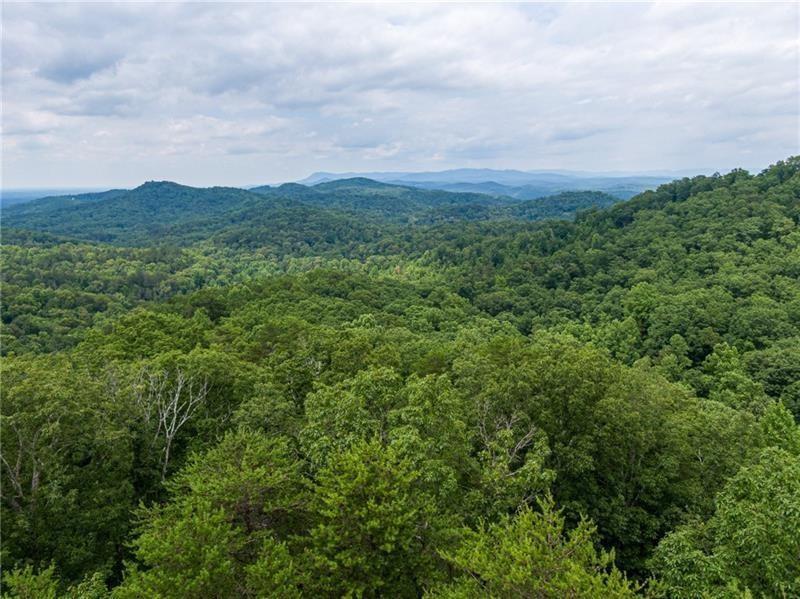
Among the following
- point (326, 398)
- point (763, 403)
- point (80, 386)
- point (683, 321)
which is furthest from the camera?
point (683, 321)

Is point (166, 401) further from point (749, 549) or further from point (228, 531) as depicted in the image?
point (749, 549)

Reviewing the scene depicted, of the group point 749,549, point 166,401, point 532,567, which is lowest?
point 749,549

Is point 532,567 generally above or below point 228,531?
above

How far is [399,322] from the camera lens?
62.9 meters

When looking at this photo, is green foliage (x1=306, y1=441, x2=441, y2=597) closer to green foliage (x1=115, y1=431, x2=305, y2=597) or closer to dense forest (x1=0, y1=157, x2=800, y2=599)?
dense forest (x1=0, y1=157, x2=800, y2=599)

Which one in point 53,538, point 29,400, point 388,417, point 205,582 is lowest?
point 53,538

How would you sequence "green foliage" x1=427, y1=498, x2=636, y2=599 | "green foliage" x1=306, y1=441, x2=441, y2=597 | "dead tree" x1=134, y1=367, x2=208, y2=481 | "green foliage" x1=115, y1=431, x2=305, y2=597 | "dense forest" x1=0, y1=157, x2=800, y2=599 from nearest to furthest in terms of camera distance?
"green foliage" x1=427, y1=498, x2=636, y2=599
"green foliage" x1=115, y1=431, x2=305, y2=597
"dense forest" x1=0, y1=157, x2=800, y2=599
"green foliage" x1=306, y1=441, x2=441, y2=597
"dead tree" x1=134, y1=367, x2=208, y2=481

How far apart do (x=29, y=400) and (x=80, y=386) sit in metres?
2.69

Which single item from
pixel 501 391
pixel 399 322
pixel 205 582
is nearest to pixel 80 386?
pixel 205 582

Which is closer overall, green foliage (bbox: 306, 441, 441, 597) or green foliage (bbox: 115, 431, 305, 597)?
green foliage (bbox: 115, 431, 305, 597)

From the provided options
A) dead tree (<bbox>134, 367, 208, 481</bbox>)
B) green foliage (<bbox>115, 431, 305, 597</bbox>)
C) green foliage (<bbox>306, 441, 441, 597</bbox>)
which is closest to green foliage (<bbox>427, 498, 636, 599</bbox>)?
green foliage (<bbox>306, 441, 441, 597</bbox>)

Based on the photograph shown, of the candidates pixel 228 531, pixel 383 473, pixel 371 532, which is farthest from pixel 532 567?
pixel 228 531

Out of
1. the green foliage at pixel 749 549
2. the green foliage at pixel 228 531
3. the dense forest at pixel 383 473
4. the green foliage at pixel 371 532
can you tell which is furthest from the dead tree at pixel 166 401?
the green foliage at pixel 749 549

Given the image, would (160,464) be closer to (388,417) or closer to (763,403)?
(388,417)
